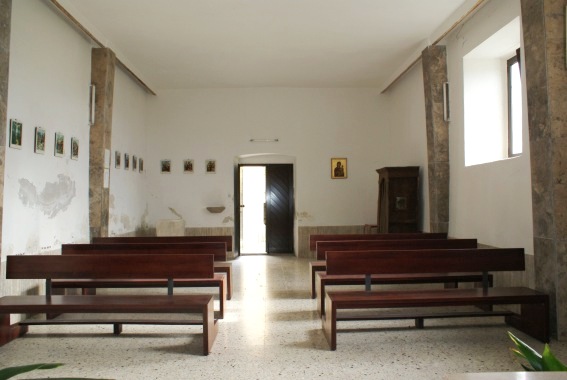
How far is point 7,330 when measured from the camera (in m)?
3.97

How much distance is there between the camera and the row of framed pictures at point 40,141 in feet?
15.4

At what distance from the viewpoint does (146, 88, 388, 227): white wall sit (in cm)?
1008

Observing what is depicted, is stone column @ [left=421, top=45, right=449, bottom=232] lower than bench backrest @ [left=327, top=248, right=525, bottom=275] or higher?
higher

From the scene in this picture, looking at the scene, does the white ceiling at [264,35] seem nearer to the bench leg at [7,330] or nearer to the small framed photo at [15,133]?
the small framed photo at [15,133]

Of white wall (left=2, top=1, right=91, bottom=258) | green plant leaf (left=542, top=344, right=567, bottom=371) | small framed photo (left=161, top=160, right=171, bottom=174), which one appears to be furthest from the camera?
small framed photo (left=161, top=160, right=171, bottom=174)

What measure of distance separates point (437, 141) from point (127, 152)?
18.4ft

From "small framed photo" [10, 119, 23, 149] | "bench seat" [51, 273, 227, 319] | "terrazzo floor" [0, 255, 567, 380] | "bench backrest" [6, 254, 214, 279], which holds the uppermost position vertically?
"small framed photo" [10, 119, 23, 149]

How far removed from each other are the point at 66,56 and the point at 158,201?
4510 millimetres

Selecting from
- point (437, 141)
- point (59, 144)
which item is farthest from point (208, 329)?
point (437, 141)

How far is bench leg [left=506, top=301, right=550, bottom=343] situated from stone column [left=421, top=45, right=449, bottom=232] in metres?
2.61

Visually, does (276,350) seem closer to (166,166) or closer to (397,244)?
(397,244)

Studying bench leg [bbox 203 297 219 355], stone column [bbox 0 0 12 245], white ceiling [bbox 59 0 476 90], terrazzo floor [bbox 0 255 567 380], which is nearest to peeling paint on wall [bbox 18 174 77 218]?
stone column [bbox 0 0 12 245]

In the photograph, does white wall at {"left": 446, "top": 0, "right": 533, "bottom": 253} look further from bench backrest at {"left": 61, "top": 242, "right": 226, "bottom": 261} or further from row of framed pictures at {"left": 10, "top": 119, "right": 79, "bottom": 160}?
row of framed pictures at {"left": 10, "top": 119, "right": 79, "bottom": 160}

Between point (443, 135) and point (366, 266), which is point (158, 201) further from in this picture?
point (366, 266)
